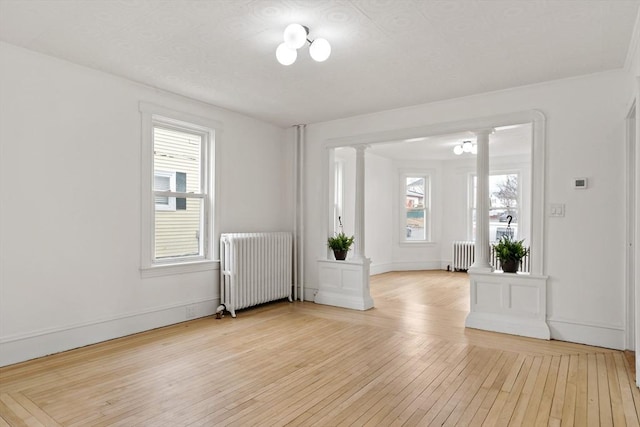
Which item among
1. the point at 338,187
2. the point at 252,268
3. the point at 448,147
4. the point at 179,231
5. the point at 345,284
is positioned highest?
the point at 448,147

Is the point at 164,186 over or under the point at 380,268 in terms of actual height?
over

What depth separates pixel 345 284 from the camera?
5.43 metres

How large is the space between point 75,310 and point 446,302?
4.62 metres

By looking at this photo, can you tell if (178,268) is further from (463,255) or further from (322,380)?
(463,255)

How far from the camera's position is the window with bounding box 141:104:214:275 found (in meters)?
4.23

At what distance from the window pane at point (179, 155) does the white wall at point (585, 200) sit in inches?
147

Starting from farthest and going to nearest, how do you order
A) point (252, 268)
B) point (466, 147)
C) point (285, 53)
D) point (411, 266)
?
point (411, 266) → point (466, 147) → point (252, 268) → point (285, 53)

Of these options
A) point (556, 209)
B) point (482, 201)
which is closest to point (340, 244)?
point (482, 201)

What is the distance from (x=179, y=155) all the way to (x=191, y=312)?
1.89m

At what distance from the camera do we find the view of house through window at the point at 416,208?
29.9 feet

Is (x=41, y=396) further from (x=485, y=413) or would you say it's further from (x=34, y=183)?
(x=485, y=413)

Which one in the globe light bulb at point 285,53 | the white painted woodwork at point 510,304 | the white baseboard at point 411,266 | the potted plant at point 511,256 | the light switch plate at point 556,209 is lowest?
the white baseboard at point 411,266

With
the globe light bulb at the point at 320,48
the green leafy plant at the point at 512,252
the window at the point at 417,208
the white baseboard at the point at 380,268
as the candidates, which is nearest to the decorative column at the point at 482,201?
the green leafy plant at the point at 512,252

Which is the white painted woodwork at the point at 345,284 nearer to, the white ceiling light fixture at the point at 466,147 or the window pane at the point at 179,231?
the window pane at the point at 179,231
